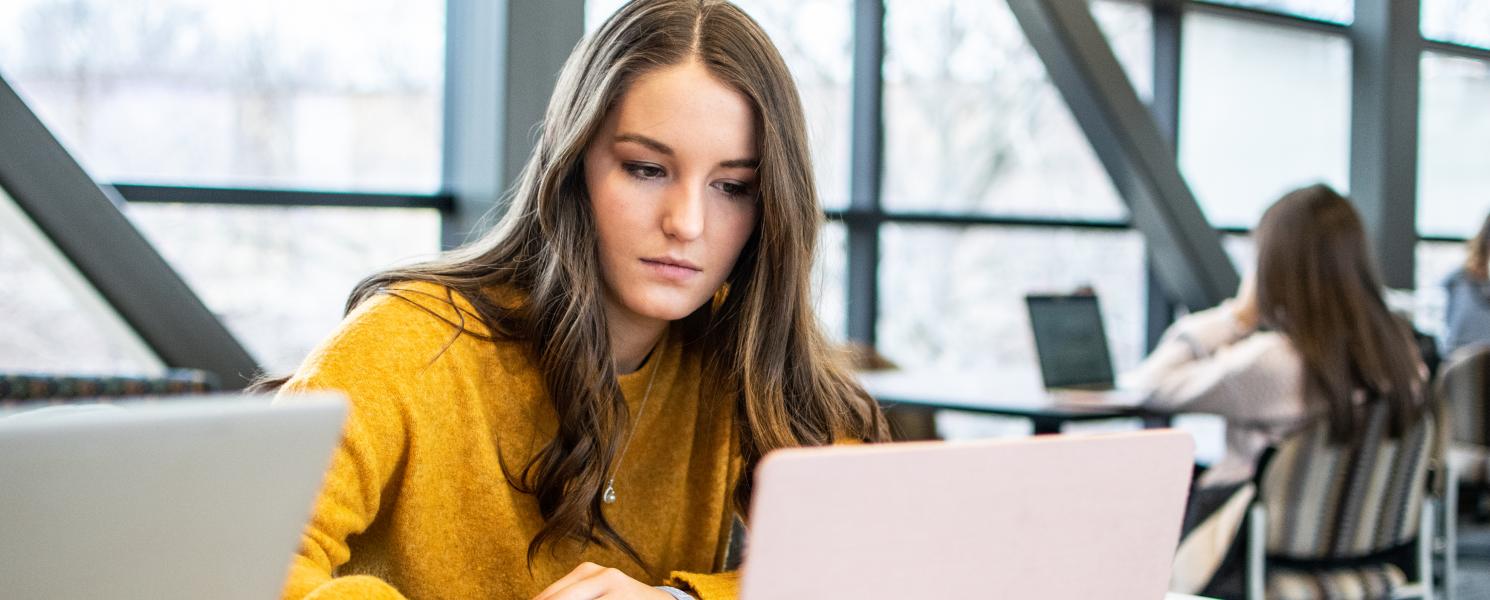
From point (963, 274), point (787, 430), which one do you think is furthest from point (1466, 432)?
point (787, 430)

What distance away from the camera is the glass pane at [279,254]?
3283 mm

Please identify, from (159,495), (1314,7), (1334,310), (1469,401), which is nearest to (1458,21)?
(1314,7)

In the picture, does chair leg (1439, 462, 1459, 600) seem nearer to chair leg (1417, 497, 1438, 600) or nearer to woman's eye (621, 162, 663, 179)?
chair leg (1417, 497, 1438, 600)

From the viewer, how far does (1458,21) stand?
6.52m

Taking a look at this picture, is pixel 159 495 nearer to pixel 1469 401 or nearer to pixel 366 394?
pixel 366 394

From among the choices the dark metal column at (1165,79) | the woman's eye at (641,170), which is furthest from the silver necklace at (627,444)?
the dark metal column at (1165,79)

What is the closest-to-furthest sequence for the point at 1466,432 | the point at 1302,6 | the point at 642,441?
the point at 642,441, the point at 1466,432, the point at 1302,6

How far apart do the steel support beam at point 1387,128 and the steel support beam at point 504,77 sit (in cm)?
424

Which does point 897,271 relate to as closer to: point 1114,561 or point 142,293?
point 142,293

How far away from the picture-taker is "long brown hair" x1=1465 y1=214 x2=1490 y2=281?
511 centimetres

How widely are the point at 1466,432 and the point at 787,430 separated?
387 centimetres

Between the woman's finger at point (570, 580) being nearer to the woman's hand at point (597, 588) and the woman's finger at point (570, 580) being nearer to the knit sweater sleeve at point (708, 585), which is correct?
the woman's hand at point (597, 588)

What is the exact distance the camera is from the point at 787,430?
1376 mm

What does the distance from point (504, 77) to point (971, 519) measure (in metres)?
2.58
